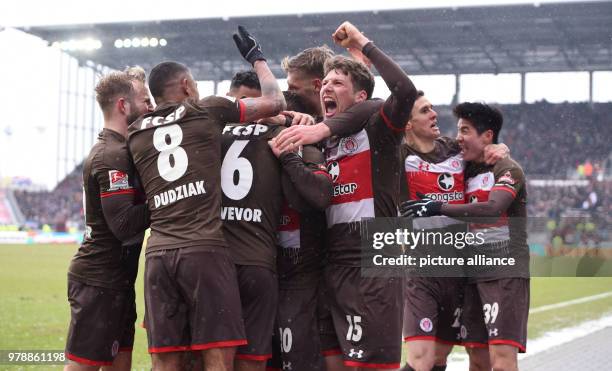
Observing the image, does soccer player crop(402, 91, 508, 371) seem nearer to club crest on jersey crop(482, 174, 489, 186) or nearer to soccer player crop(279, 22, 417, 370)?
club crest on jersey crop(482, 174, 489, 186)

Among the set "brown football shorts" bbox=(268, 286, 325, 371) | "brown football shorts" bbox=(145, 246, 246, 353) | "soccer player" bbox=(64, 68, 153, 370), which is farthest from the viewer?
"soccer player" bbox=(64, 68, 153, 370)

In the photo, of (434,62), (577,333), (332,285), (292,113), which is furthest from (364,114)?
(434,62)

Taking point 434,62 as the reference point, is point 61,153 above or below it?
below

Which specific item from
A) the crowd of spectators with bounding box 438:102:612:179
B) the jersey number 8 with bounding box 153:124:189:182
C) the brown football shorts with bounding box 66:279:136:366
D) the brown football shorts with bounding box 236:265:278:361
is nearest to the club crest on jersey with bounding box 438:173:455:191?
the brown football shorts with bounding box 236:265:278:361

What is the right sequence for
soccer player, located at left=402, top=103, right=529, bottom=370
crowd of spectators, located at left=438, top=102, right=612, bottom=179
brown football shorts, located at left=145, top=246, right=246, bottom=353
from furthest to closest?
crowd of spectators, located at left=438, top=102, right=612, bottom=179 → soccer player, located at left=402, top=103, right=529, bottom=370 → brown football shorts, located at left=145, top=246, right=246, bottom=353

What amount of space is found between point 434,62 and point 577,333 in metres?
31.9

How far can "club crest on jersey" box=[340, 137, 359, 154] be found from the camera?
16.4 feet

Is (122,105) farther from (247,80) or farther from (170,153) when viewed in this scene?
(170,153)

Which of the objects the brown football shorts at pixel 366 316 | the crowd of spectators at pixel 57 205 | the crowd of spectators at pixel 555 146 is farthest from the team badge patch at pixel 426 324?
the crowd of spectators at pixel 57 205

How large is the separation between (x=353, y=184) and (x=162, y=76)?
132 cm

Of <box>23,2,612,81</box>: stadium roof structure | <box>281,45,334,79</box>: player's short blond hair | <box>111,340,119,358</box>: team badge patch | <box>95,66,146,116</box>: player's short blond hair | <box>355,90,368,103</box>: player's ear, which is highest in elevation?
<box>23,2,612,81</box>: stadium roof structure

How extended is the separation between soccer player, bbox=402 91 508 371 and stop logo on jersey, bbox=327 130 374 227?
37.4 inches

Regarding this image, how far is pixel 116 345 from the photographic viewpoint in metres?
5.36

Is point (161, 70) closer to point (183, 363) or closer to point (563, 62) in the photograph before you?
point (183, 363)
